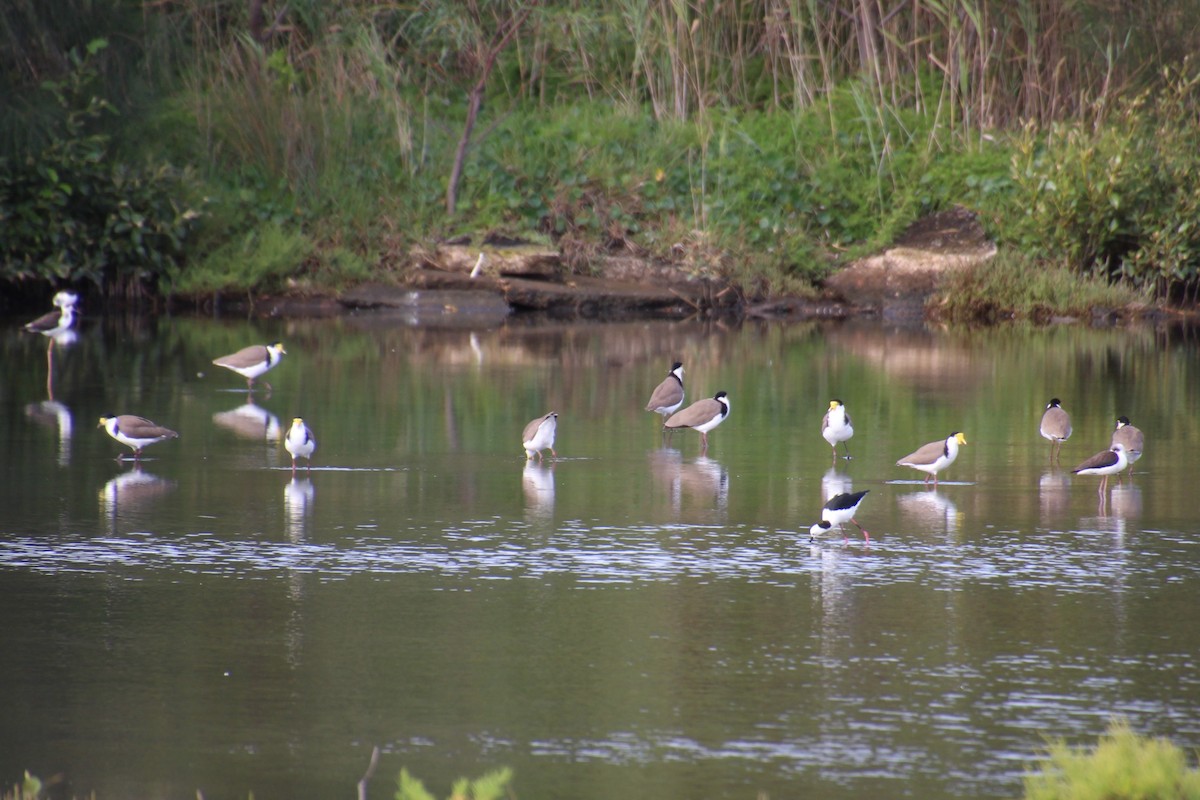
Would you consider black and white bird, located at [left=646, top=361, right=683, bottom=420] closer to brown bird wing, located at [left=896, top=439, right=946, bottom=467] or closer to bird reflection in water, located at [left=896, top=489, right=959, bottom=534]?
brown bird wing, located at [left=896, top=439, right=946, bottom=467]

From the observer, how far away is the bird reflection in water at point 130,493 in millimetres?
10492

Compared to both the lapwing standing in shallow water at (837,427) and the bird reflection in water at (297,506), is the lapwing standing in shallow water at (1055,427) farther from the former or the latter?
the bird reflection in water at (297,506)

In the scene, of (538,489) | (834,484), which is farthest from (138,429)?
(834,484)

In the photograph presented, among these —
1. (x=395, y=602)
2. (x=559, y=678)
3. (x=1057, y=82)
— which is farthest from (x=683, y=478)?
(x=1057, y=82)

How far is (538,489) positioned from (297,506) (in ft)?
5.28

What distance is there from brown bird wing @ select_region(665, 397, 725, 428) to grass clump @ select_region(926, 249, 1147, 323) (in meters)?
14.1

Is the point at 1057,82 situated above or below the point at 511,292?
above

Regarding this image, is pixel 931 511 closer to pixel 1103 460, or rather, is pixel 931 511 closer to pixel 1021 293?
pixel 1103 460

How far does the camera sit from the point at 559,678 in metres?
7.26

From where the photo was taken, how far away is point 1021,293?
89.9 ft

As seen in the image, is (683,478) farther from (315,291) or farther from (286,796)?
(315,291)

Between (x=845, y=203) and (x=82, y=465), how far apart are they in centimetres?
1939

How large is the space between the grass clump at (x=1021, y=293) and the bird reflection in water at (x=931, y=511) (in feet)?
52.6

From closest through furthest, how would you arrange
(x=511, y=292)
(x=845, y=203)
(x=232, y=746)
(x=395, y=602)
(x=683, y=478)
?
(x=232, y=746) < (x=395, y=602) < (x=683, y=478) < (x=511, y=292) < (x=845, y=203)
